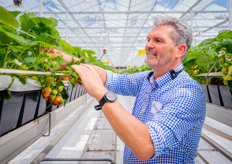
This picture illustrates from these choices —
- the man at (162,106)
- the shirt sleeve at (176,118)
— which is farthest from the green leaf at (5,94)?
the shirt sleeve at (176,118)

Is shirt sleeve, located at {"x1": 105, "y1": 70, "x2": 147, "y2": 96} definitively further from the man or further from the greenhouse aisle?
Result: the greenhouse aisle

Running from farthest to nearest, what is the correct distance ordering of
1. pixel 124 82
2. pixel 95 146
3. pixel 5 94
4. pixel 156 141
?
pixel 95 146 < pixel 124 82 < pixel 5 94 < pixel 156 141

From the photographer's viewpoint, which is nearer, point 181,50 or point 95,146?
point 181,50

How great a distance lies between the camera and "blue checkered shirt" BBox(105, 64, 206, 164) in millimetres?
769

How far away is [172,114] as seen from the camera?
80cm

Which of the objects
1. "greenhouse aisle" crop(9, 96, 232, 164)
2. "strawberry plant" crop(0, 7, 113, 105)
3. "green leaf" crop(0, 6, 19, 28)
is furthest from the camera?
"greenhouse aisle" crop(9, 96, 232, 164)

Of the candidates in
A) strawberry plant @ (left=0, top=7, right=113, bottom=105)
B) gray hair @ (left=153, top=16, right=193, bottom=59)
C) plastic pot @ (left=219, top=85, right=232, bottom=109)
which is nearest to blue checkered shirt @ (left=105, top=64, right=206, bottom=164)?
gray hair @ (left=153, top=16, right=193, bottom=59)

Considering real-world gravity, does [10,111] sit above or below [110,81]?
below

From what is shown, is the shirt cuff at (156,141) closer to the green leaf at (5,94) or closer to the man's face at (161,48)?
the man's face at (161,48)

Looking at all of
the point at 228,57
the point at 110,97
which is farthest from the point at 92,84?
the point at 228,57

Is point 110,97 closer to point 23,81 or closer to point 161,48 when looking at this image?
point 161,48

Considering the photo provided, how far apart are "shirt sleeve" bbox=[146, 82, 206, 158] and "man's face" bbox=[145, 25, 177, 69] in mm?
219

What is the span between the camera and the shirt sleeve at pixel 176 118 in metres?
0.74

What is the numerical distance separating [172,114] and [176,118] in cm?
2
